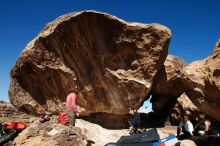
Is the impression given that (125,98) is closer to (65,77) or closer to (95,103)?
(95,103)

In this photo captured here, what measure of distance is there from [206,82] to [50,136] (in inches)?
302

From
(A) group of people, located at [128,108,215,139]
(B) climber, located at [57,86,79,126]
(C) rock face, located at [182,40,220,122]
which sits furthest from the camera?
(A) group of people, located at [128,108,215,139]

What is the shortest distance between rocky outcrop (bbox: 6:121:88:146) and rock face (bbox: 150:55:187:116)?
466 inches

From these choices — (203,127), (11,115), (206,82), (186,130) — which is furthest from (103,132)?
(206,82)

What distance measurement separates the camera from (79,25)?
50.7ft

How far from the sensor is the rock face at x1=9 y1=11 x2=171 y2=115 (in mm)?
15461

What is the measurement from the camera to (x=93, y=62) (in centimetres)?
1611

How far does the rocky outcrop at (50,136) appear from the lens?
18.7ft

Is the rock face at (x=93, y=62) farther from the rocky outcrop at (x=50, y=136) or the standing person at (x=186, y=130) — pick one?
the rocky outcrop at (x=50, y=136)

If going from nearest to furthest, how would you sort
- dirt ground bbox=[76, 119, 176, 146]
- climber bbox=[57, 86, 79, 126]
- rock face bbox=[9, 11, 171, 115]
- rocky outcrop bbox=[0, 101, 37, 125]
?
climber bbox=[57, 86, 79, 126], rocky outcrop bbox=[0, 101, 37, 125], dirt ground bbox=[76, 119, 176, 146], rock face bbox=[9, 11, 171, 115]

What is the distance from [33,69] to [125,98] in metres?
5.46

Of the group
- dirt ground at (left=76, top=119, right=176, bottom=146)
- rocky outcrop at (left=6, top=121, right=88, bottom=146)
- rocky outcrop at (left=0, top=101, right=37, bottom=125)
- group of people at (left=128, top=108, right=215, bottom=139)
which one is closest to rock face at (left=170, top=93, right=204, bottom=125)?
group of people at (left=128, top=108, right=215, bottom=139)

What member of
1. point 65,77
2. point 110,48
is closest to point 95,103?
point 65,77

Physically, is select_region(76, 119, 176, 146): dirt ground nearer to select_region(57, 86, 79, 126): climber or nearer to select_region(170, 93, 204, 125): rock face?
select_region(170, 93, 204, 125): rock face
